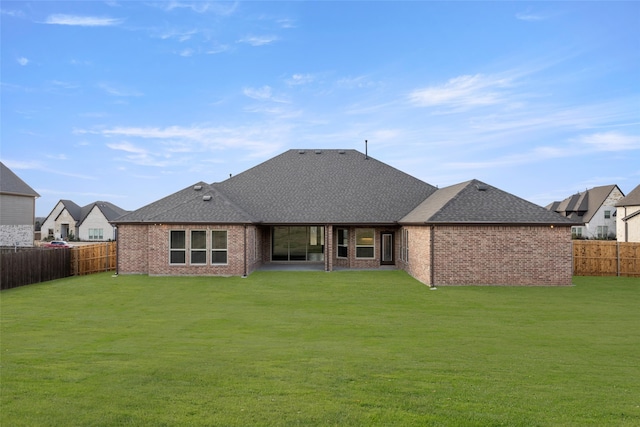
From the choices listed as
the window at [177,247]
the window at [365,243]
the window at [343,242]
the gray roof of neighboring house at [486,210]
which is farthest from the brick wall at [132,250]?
the gray roof of neighboring house at [486,210]

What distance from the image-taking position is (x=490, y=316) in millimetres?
12117

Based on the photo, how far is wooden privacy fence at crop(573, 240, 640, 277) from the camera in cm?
2191

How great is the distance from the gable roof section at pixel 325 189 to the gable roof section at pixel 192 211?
291 centimetres

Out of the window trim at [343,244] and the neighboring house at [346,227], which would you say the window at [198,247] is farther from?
the window trim at [343,244]

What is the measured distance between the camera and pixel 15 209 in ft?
123

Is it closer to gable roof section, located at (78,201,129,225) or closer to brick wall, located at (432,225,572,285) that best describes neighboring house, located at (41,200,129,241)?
gable roof section, located at (78,201,129,225)

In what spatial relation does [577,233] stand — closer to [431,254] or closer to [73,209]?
[431,254]

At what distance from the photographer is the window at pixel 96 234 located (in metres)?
55.1

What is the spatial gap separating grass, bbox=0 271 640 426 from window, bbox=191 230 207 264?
20.0ft

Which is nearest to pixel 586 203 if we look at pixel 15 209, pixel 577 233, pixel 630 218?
pixel 577 233

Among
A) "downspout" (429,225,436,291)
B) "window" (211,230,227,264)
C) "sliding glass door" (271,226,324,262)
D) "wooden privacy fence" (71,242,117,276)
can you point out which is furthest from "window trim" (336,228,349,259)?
"wooden privacy fence" (71,242,117,276)

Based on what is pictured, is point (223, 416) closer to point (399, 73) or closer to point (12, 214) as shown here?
point (399, 73)

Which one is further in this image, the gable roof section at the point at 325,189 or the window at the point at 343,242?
the window at the point at 343,242

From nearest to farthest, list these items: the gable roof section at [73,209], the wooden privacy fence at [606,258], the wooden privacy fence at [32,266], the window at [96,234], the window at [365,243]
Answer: the wooden privacy fence at [32,266], the wooden privacy fence at [606,258], the window at [365,243], the window at [96,234], the gable roof section at [73,209]
